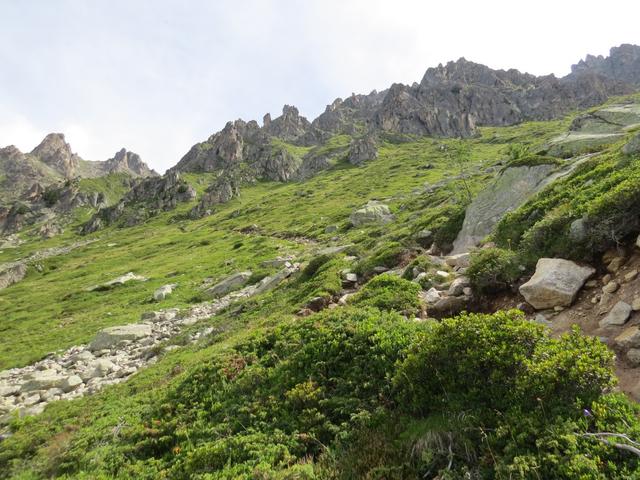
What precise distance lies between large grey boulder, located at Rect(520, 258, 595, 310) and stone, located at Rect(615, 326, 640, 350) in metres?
2.27

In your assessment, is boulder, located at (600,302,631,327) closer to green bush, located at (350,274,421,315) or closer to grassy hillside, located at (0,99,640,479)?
grassy hillside, located at (0,99,640,479)

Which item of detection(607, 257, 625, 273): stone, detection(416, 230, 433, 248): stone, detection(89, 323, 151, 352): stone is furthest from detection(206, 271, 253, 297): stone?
detection(607, 257, 625, 273): stone

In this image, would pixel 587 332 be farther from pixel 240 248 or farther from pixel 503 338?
pixel 240 248

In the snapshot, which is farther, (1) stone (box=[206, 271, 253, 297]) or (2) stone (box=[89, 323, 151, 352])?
(1) stone (box=[206, 271, 253, 297])

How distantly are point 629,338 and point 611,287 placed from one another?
7.89 feet

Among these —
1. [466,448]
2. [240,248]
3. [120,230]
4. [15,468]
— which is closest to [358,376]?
[466,448]

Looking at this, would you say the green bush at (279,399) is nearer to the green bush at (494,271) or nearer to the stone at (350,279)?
the green bush at (494,271)

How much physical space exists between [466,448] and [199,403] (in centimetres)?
818

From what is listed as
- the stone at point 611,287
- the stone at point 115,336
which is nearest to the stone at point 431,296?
the stone at point 611,287

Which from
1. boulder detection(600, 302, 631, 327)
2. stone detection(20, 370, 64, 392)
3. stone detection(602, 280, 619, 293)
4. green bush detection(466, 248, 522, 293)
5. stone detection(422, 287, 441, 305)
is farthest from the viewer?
stone detection(20, 370, 64, 392)

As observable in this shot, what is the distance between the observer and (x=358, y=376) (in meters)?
9.28

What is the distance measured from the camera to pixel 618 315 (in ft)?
28.3

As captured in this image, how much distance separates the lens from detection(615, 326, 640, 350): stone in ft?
24.8

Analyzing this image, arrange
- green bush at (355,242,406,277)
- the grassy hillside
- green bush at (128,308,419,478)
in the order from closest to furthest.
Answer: the grassy hillside
green bush at (128,308,419,478)
green bush at (355,242,406,277)
